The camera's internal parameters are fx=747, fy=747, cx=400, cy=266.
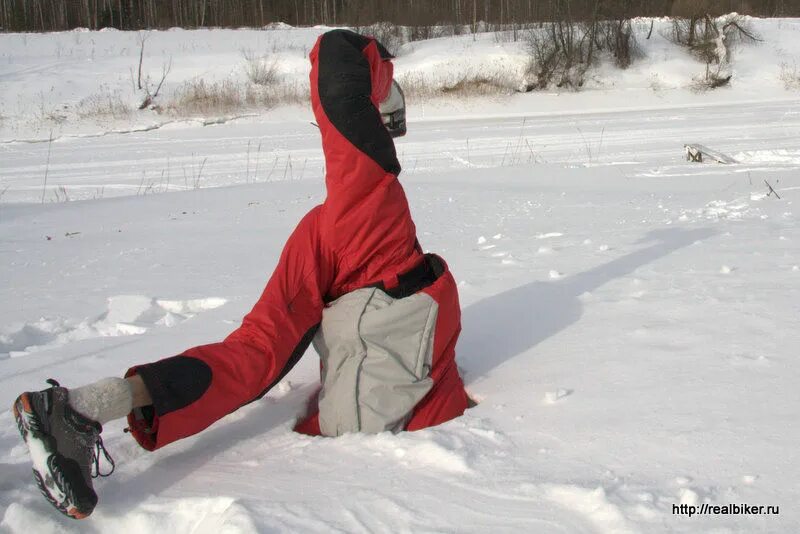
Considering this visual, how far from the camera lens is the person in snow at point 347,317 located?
201 centimetres

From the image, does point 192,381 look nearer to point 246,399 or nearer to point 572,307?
point 246,399

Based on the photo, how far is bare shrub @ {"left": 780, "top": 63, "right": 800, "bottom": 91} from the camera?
67.9 feet

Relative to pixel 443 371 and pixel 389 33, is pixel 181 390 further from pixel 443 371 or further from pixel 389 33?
pixel 389 33

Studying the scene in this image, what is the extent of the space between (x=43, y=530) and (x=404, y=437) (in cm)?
89

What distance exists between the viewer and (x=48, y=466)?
5.49 ft

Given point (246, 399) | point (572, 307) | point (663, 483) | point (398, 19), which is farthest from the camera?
point (398, 19)

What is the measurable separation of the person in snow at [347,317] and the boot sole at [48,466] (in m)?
0.25

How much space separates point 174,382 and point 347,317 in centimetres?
53

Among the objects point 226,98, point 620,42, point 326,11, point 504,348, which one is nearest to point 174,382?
point 504,348

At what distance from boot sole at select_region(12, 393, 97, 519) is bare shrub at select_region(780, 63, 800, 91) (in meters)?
22.8

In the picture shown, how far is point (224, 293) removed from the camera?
3.66 meters

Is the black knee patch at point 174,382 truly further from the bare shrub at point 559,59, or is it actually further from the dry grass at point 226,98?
the bare shrub at point 559,59

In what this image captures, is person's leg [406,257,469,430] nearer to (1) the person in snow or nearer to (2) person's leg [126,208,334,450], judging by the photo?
(1) the person in snow

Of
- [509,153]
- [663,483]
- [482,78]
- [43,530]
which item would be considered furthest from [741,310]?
[482,78]
